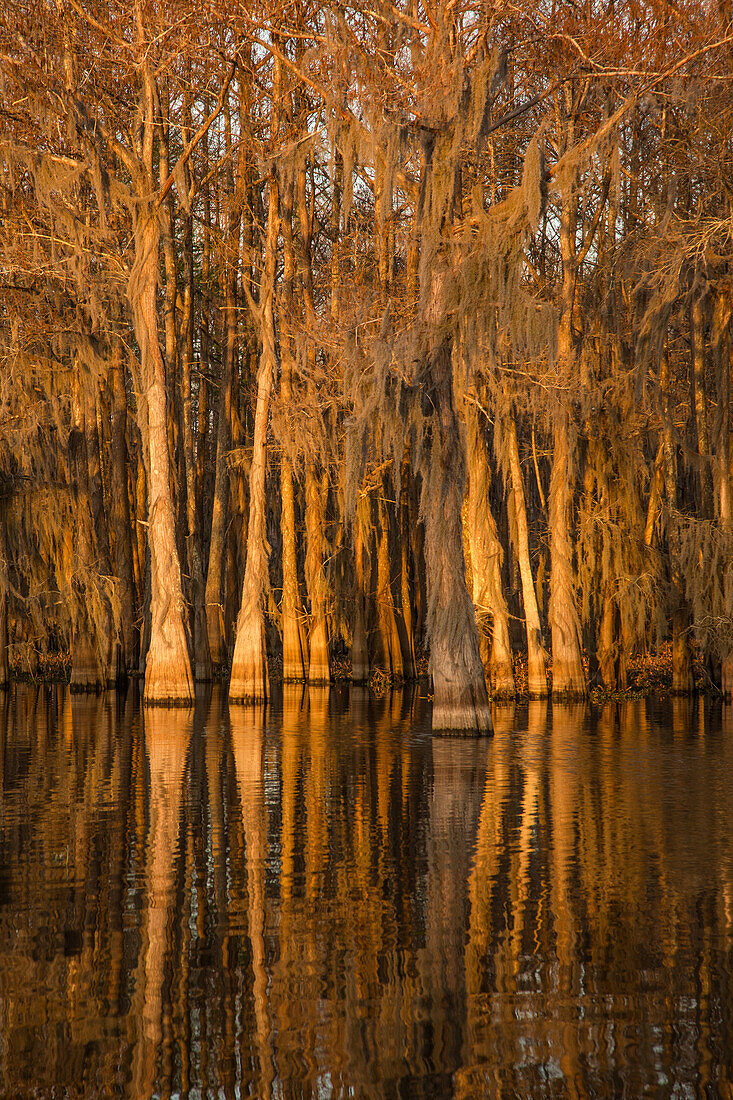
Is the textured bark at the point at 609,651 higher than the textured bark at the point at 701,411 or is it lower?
lower

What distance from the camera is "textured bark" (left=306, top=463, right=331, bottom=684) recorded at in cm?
2572

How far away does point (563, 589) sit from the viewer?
21.7 metres

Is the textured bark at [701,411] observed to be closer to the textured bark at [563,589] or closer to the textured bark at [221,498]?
the textured bark at [563,589]

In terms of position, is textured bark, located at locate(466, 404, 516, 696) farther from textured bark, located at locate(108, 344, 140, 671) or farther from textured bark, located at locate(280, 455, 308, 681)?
textured bark, located at locate(108, 344, 140, 671)

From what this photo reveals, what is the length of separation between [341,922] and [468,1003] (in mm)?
1453

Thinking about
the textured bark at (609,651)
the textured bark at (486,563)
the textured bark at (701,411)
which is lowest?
the textured bark at (609,651)

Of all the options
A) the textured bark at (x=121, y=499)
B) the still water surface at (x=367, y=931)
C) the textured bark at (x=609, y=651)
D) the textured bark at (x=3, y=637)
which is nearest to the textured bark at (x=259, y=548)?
the textured bark at (x=121, y=499)

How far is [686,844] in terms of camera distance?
27.9 ft

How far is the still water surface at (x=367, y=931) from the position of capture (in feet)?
14.4

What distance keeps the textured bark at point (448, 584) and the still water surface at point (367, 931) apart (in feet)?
10.00

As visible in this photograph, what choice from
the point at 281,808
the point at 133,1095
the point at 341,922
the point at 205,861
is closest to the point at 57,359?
the point at 281,808

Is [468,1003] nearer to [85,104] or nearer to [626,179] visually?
[85,104]

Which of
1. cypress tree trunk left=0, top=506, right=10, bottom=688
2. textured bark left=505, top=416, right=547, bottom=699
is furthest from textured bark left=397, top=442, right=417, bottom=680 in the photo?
cypress tree trunk left=0, top=506, right=10, bottom=688

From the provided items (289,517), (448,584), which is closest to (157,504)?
(289,517)
